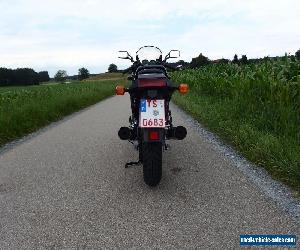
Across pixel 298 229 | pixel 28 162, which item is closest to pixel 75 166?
pixel 28 162

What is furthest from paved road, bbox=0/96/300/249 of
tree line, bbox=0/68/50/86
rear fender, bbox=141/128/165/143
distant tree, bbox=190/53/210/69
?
tree line, bbox=0/68/50/86

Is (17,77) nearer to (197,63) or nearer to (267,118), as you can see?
(197,63)

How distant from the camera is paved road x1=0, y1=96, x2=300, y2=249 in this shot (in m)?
3.39

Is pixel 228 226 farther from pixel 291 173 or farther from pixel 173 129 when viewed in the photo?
pixel 173 129

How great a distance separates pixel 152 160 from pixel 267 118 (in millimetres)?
3761

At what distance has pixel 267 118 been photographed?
24.9ft

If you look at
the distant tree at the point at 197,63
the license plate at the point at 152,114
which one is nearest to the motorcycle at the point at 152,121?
the license plate at the point at 152,114

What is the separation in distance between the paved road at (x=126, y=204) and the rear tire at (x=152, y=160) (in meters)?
0.16

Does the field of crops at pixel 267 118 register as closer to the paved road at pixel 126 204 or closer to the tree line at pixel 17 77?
the paved road at pixel 126 204

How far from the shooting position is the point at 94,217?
12.7 ft

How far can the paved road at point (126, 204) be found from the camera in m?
3.39

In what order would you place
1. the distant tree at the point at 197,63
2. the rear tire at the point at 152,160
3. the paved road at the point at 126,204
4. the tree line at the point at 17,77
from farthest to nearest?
the tree line at the point at 17,77 → the distant tree at the point at 197,63 → the rear tire at the point at 152,160 → the paved road at the point at 126,204

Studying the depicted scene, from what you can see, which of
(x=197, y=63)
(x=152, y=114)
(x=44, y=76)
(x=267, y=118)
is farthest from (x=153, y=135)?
(x=44, y=76)

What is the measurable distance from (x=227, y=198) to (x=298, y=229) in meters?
1.00
